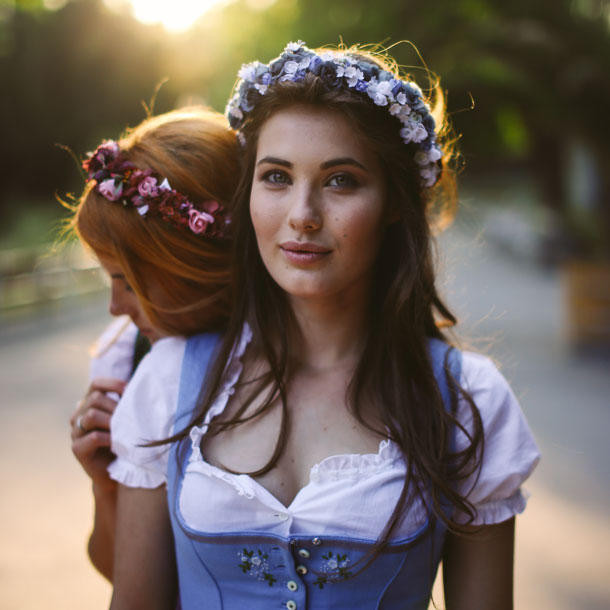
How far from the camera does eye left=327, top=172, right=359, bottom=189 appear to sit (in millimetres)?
1748

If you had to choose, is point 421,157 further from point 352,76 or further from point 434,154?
point 352,76

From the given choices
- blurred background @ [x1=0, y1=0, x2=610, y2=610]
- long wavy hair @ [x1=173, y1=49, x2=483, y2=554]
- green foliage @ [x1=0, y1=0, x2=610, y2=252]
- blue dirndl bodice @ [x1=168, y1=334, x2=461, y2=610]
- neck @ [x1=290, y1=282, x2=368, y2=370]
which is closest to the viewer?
blue dirndl bodice @ [x1=168, y1=334, x2=461, y2=610]

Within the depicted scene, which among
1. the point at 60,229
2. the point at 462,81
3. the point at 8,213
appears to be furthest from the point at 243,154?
the point at 8,213

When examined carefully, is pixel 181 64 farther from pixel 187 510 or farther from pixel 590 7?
pixel 187 510

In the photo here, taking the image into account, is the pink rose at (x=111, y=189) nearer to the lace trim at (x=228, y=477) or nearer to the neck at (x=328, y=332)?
the neck at (x=328, y=332)

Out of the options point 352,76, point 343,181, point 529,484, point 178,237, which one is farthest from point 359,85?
point 529,484

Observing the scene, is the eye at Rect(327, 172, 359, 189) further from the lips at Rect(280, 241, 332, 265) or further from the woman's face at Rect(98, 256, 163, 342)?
the woman's face at Rect(98, 256, 163, 342)

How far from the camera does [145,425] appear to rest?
1.83 m

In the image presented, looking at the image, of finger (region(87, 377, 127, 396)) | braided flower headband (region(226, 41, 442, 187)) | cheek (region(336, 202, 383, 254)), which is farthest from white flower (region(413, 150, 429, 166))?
finger (region(87, 377, 127, 396))

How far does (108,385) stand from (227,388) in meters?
0.44

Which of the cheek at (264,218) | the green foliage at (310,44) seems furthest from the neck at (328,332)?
the green foliage at (310,44)

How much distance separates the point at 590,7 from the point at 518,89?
9.09ft

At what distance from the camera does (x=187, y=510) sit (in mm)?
1679

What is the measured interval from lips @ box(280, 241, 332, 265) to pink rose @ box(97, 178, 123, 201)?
0.65 metres
